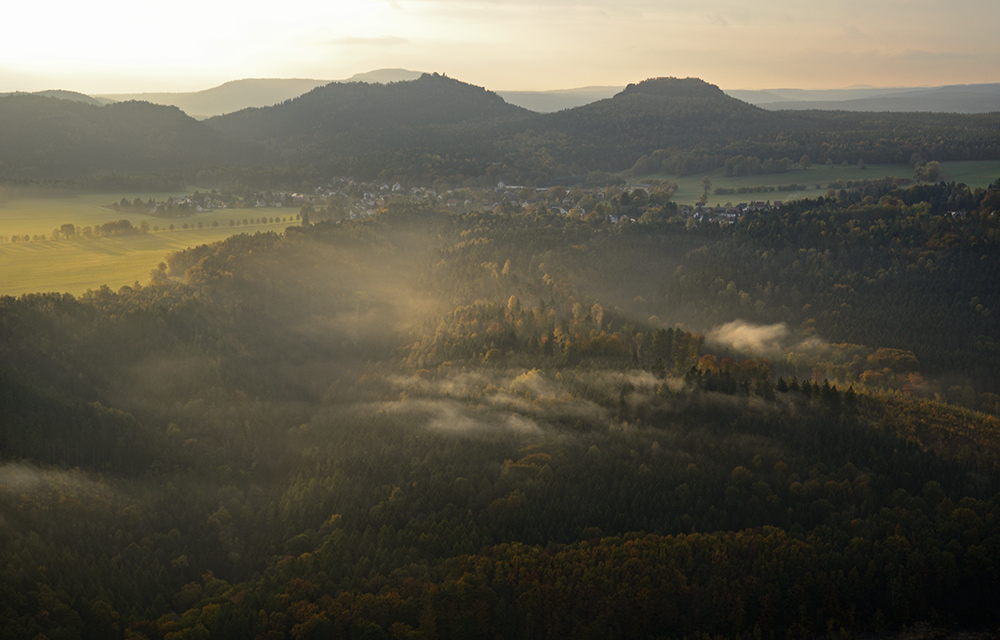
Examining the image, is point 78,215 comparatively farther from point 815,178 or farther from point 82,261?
point 815,178

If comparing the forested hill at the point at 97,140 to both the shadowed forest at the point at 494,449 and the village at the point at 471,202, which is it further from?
the shadowed forest at the point at 494,449

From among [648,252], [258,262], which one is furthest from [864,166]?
[258,262]

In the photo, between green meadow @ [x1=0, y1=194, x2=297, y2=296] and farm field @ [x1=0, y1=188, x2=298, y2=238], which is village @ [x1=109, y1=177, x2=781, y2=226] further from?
green meadow @ [x1=0, y1=194, x2=297, y2=296]

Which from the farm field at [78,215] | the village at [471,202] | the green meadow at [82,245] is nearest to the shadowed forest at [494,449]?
the green meadow at [82,245]

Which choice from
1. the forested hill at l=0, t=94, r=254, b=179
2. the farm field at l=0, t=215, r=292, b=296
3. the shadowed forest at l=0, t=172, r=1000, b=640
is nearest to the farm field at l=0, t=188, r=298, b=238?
the farm field at l=0, t=215, r=292, b=296

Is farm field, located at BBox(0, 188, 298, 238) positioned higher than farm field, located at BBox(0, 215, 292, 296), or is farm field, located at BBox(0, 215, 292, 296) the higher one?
farm field, located at BBox(0, 188, 298, 238)

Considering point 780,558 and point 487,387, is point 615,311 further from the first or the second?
point 780,558
